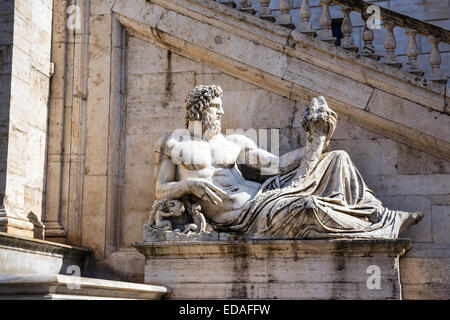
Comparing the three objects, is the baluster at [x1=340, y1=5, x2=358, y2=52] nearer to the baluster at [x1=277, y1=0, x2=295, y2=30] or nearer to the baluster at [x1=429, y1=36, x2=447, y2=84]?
the baluster at [x1=277, y1=0, x2=295, y2=30]

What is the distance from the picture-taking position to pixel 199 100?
9734 millimetres

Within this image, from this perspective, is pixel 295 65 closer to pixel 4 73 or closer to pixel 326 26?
pixel 326 26

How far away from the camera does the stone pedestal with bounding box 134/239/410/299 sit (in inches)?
349

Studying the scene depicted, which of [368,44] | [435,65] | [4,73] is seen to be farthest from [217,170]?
[435,65]

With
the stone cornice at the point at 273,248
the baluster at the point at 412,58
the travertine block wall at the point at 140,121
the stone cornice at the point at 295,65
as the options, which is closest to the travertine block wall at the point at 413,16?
the baluster at the point at 412,58

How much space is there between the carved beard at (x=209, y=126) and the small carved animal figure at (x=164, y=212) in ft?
2.90

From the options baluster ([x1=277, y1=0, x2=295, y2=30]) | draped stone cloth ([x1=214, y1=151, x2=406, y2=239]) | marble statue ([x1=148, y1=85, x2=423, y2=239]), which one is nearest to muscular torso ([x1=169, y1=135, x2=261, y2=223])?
marble statue ([x1=148, y1=85, x2=423, y2=239])

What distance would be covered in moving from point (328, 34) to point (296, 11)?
11.1ft

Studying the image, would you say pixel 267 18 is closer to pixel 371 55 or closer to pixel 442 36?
pixel 371 55

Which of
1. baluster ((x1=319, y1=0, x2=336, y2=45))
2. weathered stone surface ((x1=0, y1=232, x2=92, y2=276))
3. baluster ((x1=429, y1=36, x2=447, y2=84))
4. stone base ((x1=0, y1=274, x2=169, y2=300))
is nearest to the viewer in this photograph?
stone base ((x1=0, y1=274, x2=169, y2=300))

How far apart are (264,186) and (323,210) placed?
0.86m

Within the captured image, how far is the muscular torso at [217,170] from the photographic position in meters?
9.37

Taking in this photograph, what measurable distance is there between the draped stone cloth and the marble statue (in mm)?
10
